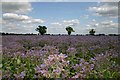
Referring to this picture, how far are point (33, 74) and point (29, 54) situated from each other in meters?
0.45

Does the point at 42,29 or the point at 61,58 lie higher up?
the point at 42,29

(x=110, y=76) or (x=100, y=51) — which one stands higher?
(x=100, y=51)

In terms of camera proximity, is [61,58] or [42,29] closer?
[61,58]

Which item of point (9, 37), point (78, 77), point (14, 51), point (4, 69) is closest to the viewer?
point (78, 77)

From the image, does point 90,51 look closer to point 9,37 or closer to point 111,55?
point 111,55

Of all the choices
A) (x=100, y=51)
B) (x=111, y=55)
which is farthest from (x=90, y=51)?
(x=111, y=55)

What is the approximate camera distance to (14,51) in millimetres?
4168

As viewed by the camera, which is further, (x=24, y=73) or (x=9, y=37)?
(x=9, y=37)

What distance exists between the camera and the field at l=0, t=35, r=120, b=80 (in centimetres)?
315

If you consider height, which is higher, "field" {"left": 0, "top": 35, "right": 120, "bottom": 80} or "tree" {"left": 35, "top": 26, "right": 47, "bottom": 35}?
"tree" {"left": 35, "top": 26, "right": 47, "bottom": 35}

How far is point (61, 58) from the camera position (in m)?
3.21

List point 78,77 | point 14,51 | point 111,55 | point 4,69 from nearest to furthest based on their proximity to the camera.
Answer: point 78,77 < point 4,69 < point 111,55 < point 14,51

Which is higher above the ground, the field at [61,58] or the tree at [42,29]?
the tree at [42,29]

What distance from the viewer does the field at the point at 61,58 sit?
124 inches
